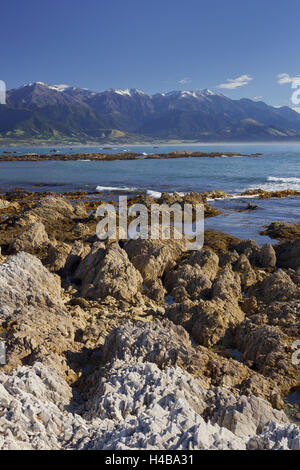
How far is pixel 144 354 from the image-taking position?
588 centimetres

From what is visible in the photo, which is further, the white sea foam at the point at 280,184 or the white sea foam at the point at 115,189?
the white sea foam at the point at 280,184

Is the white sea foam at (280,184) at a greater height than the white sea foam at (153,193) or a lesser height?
greater

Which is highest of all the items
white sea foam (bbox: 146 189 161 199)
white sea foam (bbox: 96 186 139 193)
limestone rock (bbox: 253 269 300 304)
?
white sea foam (bbox: 96 186 139 193)

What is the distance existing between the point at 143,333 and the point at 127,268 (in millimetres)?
4673

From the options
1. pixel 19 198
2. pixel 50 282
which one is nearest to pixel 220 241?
pixel 50 282

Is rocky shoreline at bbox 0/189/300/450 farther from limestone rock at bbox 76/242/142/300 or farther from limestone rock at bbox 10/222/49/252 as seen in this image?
limestone rock at bbox 10/222/49/252

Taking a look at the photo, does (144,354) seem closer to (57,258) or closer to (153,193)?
(57,258)

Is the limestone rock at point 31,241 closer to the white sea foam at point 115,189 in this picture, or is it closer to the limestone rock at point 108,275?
the limestone rock at point 108,275

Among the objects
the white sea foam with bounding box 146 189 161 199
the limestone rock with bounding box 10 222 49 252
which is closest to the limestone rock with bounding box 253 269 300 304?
the limestone rock with bounding box 10 222 49 252

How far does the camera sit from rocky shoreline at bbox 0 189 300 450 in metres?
4.05

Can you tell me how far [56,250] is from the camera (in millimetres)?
13039

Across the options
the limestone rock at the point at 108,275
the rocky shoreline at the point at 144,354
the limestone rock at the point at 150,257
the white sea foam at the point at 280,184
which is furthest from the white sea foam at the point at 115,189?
the limestone rock at the point at 108,275

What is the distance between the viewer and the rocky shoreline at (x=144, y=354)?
4051 mm

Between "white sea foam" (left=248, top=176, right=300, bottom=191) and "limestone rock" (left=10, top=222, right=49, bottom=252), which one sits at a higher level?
"white sea foam" (left=248, top=176, right=300, bottom=191)
